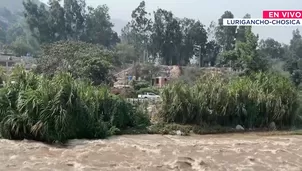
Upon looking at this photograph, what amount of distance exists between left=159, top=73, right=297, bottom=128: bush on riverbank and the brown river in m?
1.74

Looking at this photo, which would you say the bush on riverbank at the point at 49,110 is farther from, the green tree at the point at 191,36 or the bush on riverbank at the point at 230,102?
the green tree at the point at 191,36

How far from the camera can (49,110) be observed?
10656 mm

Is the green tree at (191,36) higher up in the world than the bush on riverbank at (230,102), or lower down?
higher up

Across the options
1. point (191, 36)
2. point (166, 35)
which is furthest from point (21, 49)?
point (191, 36)

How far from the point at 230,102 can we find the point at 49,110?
655cm

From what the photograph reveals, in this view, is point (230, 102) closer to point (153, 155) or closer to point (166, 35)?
point (153, 155)

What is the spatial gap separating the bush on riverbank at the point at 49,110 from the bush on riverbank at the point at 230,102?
8.92ft

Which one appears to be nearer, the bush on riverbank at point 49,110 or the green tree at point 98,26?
the bush on riverbank at point 49,110

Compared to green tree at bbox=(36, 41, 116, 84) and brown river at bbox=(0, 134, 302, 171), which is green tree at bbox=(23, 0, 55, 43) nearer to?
green tree at bbox=(36, 41, 116, 84)

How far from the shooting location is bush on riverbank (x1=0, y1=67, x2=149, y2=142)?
1063cm

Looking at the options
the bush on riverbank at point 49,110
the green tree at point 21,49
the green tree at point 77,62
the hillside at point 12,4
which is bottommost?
the bush on riverbank at point 49,110

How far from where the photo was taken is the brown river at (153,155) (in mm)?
8766

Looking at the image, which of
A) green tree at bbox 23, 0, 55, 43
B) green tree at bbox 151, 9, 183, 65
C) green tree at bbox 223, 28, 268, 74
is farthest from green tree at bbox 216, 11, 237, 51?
green tree at bbox 23, 0, 55, 43

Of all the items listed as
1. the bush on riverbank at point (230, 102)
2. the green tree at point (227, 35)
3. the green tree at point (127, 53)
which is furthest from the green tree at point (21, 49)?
the bush on riverbank at point (230, 102)
